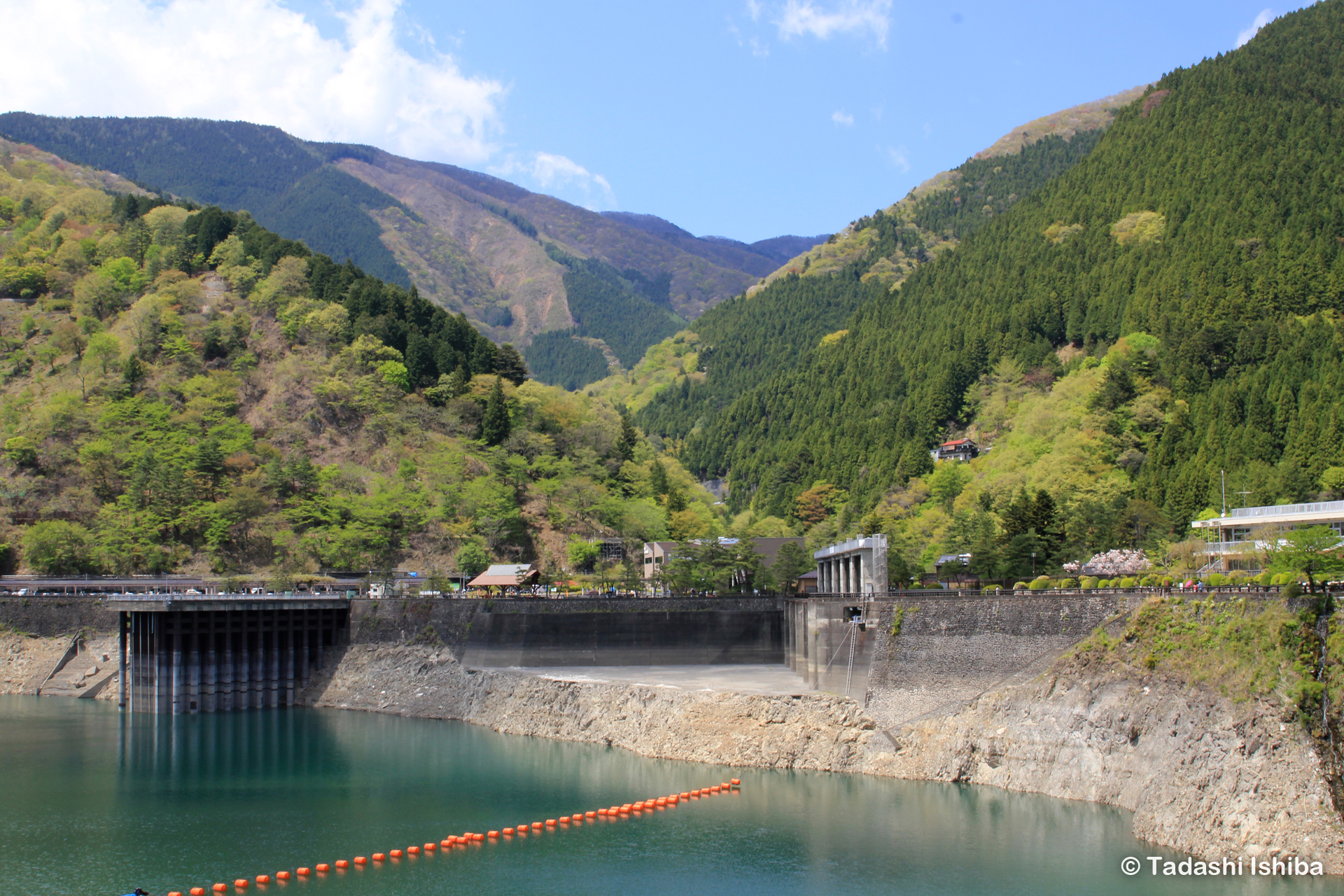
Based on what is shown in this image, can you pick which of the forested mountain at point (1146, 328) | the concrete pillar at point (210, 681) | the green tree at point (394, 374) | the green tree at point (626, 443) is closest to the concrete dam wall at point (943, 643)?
the forested mountain at point (1146, 328)

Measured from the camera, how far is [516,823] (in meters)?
41.4

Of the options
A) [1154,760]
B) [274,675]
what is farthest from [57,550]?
[1154,760]

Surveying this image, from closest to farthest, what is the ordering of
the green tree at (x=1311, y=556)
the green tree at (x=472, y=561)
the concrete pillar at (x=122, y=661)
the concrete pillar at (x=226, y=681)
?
the green tree at (x=1311, y=556) < the concrete pillar at (x=122, y=661) < the concrete pillar at (x=226, y=681) < the green tree at (x=472, y=561)

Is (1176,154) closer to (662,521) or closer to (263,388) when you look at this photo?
(662,521)

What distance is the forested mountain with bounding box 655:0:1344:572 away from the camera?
84312mm

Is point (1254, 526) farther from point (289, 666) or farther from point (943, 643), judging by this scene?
point (289, 666)

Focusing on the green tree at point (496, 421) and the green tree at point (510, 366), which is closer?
the green tree at point (496, 421)

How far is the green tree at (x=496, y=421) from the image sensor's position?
104125mm

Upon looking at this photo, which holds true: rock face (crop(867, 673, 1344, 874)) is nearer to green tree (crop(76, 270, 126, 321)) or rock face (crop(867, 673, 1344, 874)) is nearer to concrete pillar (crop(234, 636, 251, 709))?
concrete pillar (crop(234, 636, 251, 709))

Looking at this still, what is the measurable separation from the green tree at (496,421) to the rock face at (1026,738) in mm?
39704

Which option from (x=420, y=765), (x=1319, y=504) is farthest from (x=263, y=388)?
(x=1319, y=504)

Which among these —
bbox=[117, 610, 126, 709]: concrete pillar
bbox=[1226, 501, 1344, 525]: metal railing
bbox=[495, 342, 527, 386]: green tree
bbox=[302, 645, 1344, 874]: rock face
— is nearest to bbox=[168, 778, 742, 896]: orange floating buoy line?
bbox=[302, 645, 1344, 874]: rock face

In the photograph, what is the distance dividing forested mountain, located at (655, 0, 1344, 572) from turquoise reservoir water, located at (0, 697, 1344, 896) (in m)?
32.6

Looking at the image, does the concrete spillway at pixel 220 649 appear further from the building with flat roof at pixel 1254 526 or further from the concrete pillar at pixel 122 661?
the building with flat roof at pixel 1254 526
